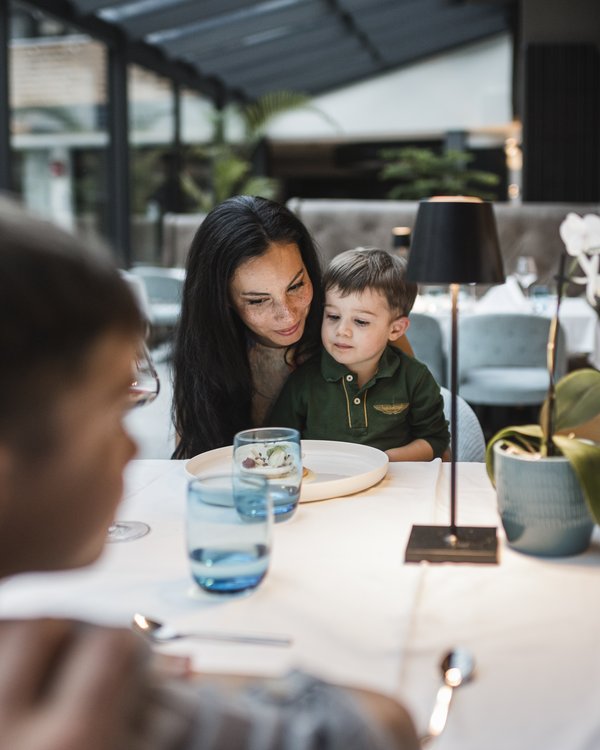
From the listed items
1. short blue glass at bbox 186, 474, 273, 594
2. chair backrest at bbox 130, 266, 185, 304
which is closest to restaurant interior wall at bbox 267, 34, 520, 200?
chair backrest at bbox 130, 266, 185, 304

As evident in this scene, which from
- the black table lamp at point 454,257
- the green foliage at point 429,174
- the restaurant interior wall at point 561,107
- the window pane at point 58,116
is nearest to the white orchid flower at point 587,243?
the black table lamp at point 454,257

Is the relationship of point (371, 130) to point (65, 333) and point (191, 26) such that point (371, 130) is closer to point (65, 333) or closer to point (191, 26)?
point (191, 26)

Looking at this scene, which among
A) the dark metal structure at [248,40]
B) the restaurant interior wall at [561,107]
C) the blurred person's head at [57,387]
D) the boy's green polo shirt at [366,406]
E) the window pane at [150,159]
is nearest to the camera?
the blurred person's head at [57,387]

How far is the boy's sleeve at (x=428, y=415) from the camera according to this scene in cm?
210

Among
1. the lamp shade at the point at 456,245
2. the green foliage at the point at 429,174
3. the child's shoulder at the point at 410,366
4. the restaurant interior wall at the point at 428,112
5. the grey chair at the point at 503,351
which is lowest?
the grey chair at the point at 503,351

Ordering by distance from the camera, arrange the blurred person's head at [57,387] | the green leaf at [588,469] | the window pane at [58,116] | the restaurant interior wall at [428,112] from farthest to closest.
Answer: the restaurant interior wall at [428,112]
the window pane at [58,116]
the green leaf at [588,469]
the blurred person's head at [57,387]

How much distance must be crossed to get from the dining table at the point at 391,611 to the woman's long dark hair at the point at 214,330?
0.56 meters

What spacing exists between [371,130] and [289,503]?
1347 cm

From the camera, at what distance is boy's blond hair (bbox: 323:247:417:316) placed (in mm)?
2051

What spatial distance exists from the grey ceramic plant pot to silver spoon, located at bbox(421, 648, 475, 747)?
31cm

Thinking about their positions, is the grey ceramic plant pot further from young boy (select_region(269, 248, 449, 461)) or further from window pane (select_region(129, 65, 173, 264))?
window pane (select_region(129, 65, 173, 264))

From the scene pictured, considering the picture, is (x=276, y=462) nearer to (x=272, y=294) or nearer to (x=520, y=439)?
(x=520, y=439)

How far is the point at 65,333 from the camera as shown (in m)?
0.40

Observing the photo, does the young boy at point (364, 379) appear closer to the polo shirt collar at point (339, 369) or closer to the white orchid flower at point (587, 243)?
the polo shirt collar at point (339, 369)
